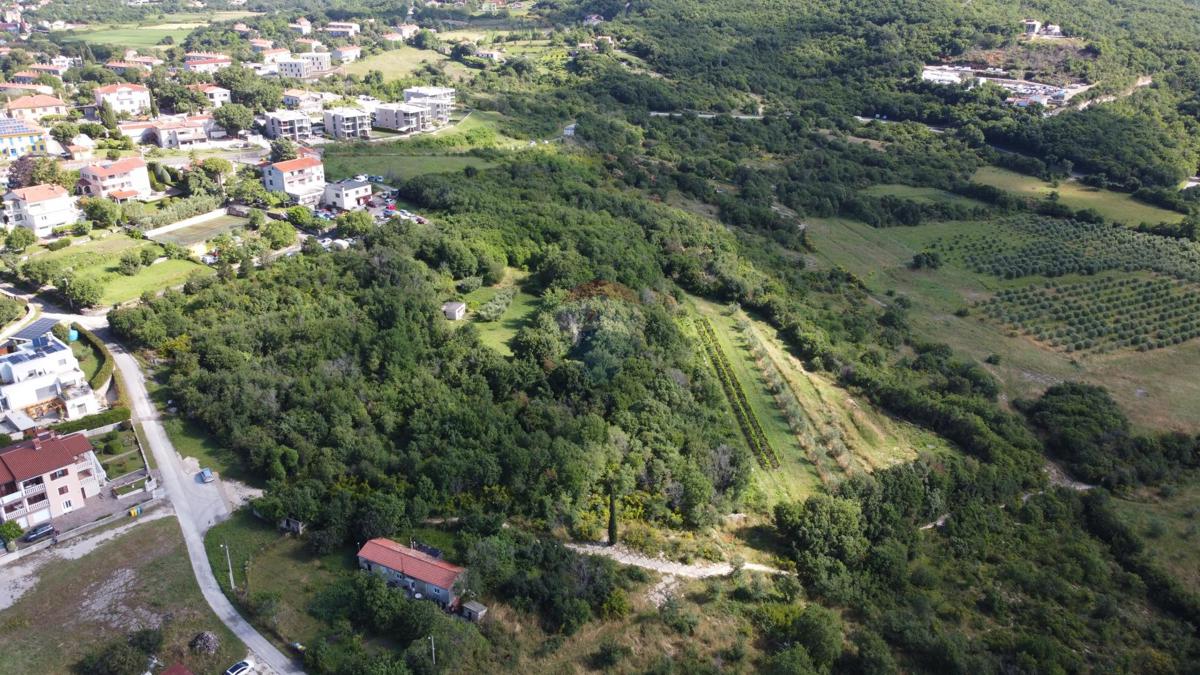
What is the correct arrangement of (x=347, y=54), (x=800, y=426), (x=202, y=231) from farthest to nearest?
(x=347, y=54), (x=202, y=231), (x=800, y=426)

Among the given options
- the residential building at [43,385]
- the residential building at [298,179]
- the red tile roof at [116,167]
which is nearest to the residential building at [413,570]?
the residential building at [43,385]

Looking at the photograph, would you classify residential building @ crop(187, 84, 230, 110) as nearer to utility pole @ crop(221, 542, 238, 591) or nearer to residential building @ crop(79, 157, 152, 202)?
residential building @ crop(79, 157, 152, 202)

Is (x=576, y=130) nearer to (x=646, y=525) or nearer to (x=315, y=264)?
(x=315, y=264)

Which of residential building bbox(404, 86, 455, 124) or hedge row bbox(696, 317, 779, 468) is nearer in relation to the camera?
hedge row bbox(696, 317, 779, 468)

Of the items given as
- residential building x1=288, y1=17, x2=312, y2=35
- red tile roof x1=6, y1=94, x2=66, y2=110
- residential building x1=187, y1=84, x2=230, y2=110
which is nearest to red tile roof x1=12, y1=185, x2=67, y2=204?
red tile roof x1=6, y1=94, x2=66, y2=110

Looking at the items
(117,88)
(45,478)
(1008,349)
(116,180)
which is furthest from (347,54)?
(45,478)

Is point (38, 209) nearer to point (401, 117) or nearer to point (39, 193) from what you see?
point (39, 193)

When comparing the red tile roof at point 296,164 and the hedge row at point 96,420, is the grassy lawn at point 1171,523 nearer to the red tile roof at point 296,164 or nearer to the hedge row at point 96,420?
the hedge row at point 96,420
